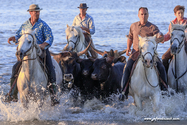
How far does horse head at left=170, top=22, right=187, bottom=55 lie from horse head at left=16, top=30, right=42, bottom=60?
10.1 ft

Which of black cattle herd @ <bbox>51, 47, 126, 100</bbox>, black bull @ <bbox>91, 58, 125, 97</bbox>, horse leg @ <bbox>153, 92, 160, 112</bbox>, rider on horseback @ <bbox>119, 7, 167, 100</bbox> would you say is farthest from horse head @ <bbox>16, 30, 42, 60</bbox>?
horse leg @ <bbox>153, 92, 160, 112</bbox>

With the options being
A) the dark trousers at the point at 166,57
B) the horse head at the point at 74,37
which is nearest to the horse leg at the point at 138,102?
the dark trousers at the point at 166,57

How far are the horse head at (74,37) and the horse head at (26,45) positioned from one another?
3003 mm

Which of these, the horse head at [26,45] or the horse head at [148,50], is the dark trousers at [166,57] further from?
the horse head at [26,45]

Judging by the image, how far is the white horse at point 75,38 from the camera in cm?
1042

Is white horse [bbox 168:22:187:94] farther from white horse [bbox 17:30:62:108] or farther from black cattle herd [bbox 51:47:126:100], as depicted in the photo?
white horse [bbox 17:30:62:108]

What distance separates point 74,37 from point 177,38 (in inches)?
145

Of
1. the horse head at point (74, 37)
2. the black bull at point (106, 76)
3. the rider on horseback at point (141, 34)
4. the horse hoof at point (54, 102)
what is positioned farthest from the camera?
the horse head at point (74, 37)

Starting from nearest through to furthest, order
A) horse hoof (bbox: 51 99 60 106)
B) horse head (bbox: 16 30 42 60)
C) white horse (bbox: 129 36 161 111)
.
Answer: horse head (bbox: 16 30 42 60) → white horse (bbox: 129 36 161 111) → horse hoof (bbox: 51 99 60 106)

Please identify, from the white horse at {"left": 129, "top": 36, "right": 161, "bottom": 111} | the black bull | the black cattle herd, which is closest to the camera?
the white horse at {"left": 129, "top": 36, "right": 161, "bottom": 111}

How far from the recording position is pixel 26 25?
7926 mm

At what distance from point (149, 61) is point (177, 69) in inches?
68.0

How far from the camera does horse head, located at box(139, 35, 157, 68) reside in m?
6.86

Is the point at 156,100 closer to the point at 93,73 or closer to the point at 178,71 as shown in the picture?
the point at 178,71
